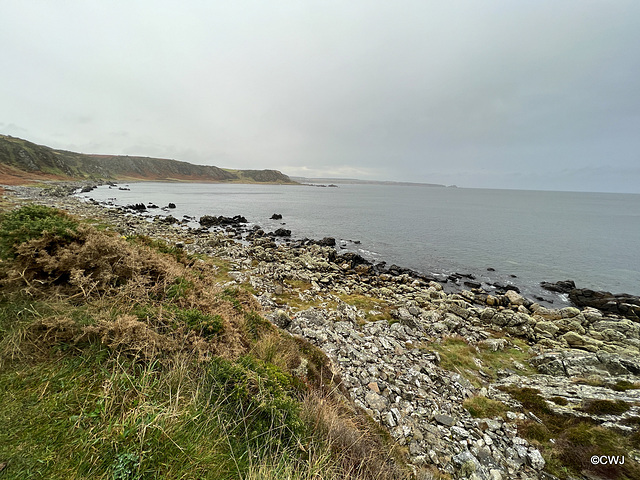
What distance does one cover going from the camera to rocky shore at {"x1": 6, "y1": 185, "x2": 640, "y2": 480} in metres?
6.12

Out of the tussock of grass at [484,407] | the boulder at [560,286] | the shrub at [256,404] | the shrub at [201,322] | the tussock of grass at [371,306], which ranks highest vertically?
the shrub at [201,322]

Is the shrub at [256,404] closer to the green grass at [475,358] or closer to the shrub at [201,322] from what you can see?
the shrub at [201,322]

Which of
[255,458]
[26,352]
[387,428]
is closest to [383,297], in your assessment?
[387,428]

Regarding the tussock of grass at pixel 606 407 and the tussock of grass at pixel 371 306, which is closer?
the tussock of grass at pixel 606 407

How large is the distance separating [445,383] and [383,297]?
9696 millimetres

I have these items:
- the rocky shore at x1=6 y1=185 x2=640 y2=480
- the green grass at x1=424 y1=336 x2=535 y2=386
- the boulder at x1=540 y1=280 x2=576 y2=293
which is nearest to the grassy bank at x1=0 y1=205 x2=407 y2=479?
the rocky shore at x1=6 y1=185 x2=640 y2=480

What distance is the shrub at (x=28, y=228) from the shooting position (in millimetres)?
5199

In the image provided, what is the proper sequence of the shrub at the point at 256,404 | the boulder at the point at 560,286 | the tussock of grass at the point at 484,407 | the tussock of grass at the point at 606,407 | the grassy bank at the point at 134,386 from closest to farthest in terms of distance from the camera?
the grassy bank at the point at 134,386
the shrub at the point at 256,404
the tussock of grass at the point at 606,407
the tussock of grass at the point at 484,407
the boulder at the point at 560,286

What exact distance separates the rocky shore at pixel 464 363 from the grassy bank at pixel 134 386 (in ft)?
6.38

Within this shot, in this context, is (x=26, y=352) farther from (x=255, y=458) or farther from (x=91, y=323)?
(x=255, y=458)

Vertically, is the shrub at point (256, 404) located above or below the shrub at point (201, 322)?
below

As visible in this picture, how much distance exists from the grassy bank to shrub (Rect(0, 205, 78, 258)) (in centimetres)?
3

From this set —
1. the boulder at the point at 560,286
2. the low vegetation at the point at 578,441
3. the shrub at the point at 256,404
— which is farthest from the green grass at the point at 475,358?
the boulder at the point at 560,286

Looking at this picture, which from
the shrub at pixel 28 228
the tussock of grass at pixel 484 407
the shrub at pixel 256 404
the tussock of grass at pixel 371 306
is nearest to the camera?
the shrub at pixel 256 404
